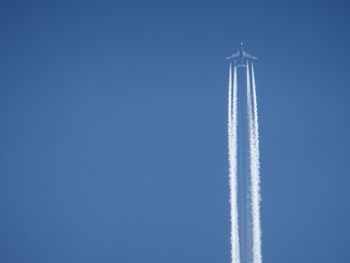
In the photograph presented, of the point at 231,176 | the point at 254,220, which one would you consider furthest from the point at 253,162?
the point at 254,220

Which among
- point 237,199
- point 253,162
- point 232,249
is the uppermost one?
point 253,162

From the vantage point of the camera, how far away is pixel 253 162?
14125 millimetres

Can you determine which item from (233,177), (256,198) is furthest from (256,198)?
(233,177)

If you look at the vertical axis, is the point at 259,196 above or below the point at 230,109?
below

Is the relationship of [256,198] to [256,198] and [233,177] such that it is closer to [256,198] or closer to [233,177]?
[256,198]

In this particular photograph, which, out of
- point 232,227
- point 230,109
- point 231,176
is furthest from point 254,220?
point 230,109

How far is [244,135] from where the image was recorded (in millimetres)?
14094

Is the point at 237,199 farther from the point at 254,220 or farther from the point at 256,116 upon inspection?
the point at 256,116

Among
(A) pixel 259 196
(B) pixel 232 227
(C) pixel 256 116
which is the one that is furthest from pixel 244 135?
(B) pixel 232 227

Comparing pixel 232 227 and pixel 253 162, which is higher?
pixel 253 162

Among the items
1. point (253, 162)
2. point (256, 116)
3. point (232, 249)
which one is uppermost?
point (256, 116)

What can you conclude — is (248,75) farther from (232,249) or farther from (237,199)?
(232,249)

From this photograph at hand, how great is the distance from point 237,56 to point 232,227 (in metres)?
5.93

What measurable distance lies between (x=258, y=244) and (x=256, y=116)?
4.36 meters
